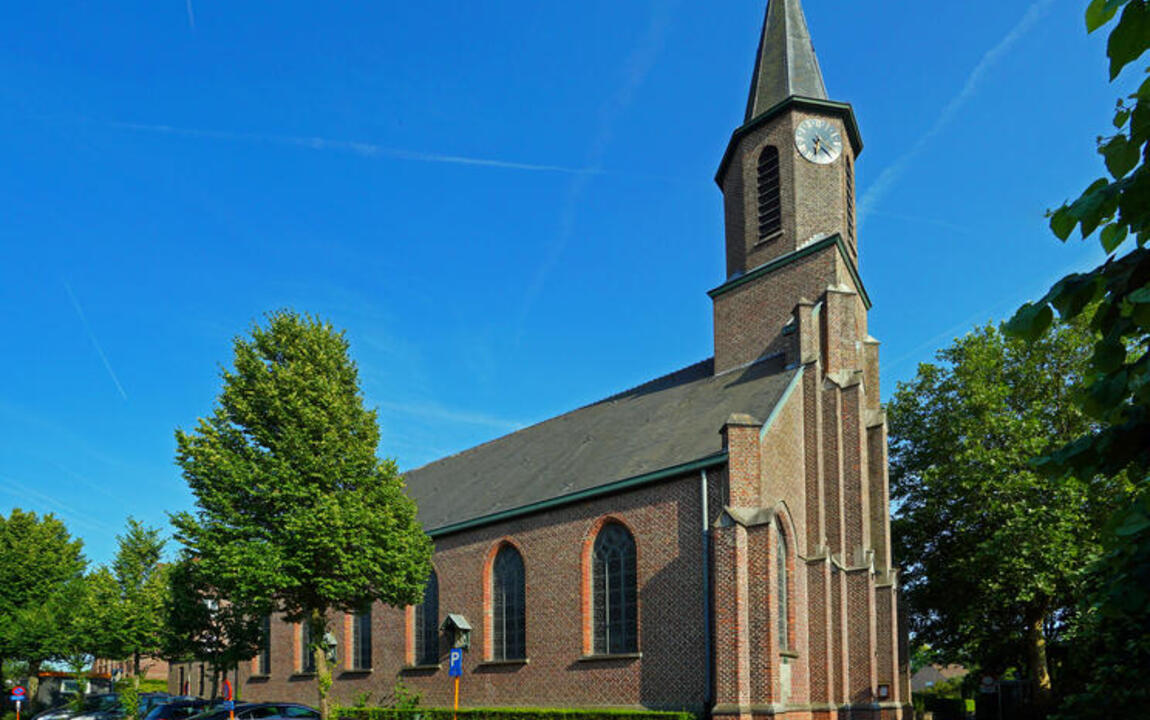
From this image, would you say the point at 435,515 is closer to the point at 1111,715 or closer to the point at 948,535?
the point at 948,535

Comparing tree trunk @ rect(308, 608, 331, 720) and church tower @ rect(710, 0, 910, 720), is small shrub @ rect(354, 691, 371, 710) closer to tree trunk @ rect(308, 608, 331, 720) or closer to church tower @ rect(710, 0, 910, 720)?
tree trunk @ rect(308, 608, 331, 720)

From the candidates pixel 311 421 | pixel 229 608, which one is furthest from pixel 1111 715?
pixel 229 608

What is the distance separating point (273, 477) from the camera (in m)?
21.1

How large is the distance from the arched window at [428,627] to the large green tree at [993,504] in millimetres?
16249

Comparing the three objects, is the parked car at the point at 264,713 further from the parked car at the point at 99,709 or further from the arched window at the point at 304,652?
the arched window at the point at 304,652

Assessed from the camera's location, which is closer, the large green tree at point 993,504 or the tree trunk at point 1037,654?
the large green tree at point 993,504

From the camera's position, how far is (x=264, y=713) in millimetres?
20859

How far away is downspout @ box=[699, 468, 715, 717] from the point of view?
19.5 m

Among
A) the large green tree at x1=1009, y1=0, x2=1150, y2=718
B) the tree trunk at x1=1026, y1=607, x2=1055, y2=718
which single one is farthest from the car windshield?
the large green tree at x1=1009, y1=0, x2=1150, y2=718

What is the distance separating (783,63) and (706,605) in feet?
55.4

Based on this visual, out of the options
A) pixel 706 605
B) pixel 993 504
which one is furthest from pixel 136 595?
pixel 993 504

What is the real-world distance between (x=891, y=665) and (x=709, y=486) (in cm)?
624

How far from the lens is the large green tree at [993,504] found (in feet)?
88.6

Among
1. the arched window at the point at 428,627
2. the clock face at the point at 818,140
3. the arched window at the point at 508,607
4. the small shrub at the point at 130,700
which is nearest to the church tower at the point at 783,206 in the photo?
the clock face at the point at 818,140
